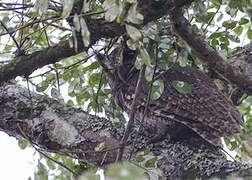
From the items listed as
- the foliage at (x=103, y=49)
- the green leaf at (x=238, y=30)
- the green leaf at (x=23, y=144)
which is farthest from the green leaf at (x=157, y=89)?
the green leaf at (x=23, y=144)

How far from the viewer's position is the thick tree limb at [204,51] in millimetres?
1912

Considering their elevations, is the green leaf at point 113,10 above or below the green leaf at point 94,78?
above

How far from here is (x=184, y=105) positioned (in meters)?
2.71

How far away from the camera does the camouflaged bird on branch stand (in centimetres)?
259

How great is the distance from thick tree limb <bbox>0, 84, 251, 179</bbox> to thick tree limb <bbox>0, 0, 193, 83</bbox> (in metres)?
0.30

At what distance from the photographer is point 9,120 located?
243cm

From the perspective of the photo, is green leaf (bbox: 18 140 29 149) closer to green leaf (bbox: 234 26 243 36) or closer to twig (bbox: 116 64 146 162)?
twig (bbox: 116 64 146 162)

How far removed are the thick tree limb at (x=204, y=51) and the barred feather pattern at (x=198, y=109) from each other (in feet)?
1.24

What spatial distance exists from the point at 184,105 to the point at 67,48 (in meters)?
0.90

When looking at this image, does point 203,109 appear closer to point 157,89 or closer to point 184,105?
point 184,105

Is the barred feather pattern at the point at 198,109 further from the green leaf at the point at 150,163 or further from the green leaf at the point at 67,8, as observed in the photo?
the green leaf at the point at 67,8

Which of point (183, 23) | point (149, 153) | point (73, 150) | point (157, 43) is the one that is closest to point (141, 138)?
point (149, 153)

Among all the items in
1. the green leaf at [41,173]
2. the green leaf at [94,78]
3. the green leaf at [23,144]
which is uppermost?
the green leaf at [94,78]

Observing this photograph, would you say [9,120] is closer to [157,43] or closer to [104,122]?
[104,122]
